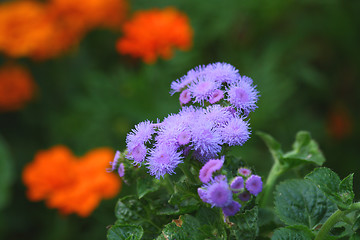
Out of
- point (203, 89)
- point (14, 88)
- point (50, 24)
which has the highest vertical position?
point (50, 24)

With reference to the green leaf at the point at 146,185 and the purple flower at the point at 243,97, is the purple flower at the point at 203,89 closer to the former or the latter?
the purple flower at the point at 243,97

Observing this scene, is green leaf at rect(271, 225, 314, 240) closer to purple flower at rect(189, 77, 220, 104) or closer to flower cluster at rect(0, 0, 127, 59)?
purple flower at rect(189, 77, 220, 104)

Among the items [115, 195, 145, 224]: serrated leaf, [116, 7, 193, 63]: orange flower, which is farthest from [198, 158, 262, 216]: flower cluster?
[116, 7, 193, 63]: orange flower

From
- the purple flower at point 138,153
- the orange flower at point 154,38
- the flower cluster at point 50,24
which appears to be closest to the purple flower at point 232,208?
the purple flower at point 138,153

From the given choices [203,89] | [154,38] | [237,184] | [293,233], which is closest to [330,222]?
[293,233]

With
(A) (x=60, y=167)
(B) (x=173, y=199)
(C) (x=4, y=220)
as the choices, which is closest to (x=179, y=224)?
(B) (x=173, y=199)

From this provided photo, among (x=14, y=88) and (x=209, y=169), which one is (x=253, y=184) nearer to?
(x=209, y=169)

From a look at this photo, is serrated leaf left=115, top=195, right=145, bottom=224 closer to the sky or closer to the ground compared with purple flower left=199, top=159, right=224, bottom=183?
closer to the sky
